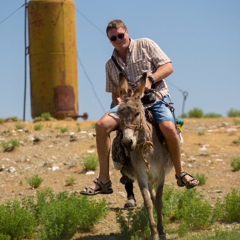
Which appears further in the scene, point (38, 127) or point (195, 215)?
point (38, 127)

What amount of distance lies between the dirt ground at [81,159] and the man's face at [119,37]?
200cm

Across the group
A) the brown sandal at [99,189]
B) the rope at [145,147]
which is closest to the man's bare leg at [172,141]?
the rope at [145,147]

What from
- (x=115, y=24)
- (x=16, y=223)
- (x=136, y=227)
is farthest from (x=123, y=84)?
(x=16, y=223)

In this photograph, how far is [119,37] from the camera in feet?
28.7

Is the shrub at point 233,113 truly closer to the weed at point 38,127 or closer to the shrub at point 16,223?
the weed at point 38,127

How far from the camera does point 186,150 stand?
16719 millimetres

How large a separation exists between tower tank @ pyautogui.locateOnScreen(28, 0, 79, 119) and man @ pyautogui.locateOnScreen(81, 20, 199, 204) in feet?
47.5

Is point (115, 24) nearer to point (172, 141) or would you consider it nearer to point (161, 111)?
point (161, 111)

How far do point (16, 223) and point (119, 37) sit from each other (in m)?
3.17

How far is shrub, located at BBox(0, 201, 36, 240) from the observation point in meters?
9.59

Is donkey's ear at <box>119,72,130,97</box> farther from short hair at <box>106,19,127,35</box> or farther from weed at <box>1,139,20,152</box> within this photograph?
weed at <box>1,139,20,152</box>

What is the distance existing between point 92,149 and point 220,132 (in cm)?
492

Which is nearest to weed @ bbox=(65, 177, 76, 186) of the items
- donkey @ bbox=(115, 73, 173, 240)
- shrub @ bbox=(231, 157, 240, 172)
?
shrub @ bbox=(231, 157, 240, 172)

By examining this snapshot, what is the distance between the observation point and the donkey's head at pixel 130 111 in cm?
764
